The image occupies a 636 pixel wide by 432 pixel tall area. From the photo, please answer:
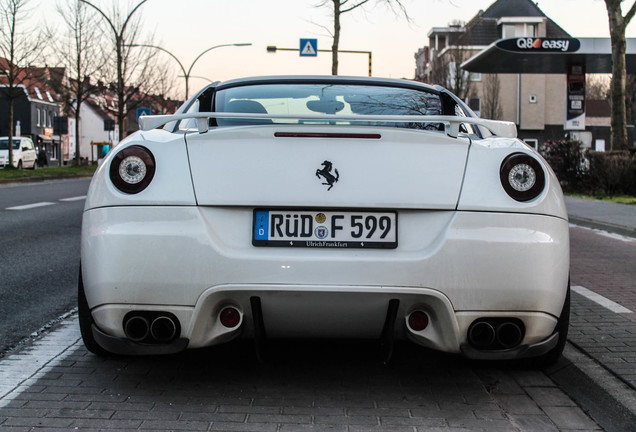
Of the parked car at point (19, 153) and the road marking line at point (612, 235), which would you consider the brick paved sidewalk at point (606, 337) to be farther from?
the parked car at point (19, 153)

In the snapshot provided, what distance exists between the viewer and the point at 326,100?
13.2 feet

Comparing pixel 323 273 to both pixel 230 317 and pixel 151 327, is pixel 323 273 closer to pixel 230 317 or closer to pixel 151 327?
pixel 230 317

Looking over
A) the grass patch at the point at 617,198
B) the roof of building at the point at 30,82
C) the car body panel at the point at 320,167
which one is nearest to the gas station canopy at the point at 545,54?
the grass patch at the point at 617,198

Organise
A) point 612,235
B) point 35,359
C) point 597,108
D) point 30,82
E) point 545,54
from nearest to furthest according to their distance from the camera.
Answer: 1. point 35,359
2. point 612,235
3. point 545,54
4. point 30,82
5. point 597,108

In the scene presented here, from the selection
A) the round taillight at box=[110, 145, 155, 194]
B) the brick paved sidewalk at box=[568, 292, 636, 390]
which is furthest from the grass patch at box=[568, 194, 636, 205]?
the round taillight at box=[110, 145, 155, 194]

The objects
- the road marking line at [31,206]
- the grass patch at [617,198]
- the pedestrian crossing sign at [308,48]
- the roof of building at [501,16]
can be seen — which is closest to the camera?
the road marking line at [31,206]

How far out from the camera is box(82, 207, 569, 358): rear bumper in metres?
2.99

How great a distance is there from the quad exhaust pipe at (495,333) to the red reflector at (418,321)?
0.58ft

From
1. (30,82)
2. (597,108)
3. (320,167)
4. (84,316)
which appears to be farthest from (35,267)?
(597,108)

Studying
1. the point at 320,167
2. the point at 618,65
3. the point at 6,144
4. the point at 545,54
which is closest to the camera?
the point at 320,167

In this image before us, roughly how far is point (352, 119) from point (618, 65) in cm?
2023

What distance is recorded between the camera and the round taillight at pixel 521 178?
3145mm

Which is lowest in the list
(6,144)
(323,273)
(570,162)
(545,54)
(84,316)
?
(84,316)

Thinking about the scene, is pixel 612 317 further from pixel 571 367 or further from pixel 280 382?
pixel 280 382
